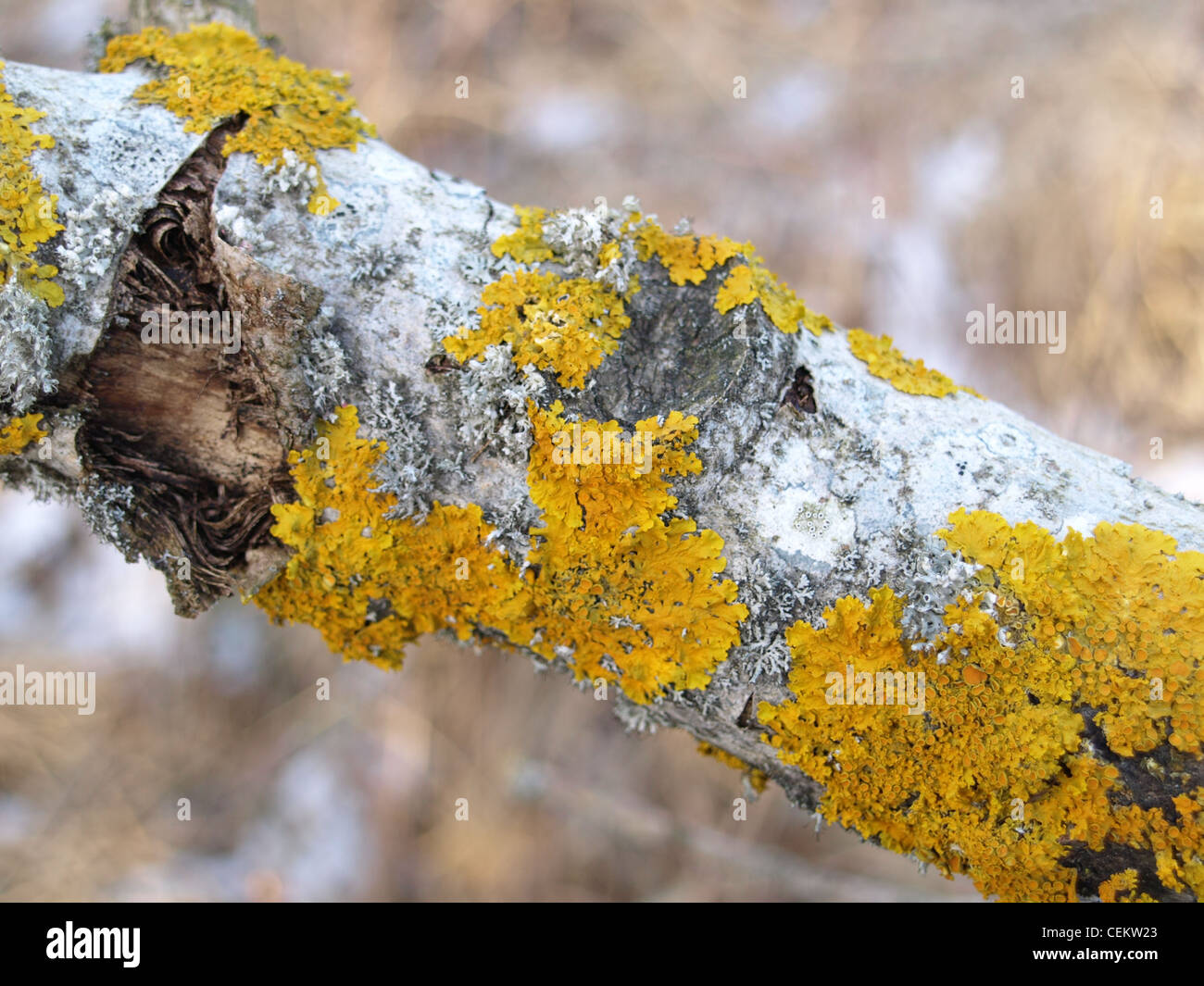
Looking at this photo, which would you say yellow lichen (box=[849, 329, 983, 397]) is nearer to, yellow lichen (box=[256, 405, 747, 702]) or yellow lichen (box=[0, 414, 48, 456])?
yellow lichen (box=[256, 405, 747, 702])

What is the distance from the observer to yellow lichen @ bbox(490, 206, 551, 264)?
135 cm

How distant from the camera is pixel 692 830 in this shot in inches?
124

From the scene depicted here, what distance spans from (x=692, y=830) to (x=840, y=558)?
231cm

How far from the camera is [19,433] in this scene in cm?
121

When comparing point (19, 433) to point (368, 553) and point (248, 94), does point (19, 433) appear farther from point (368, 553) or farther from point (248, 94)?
point (248, 94)

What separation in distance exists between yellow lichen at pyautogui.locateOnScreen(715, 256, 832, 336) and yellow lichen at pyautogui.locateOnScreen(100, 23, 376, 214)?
0.68m

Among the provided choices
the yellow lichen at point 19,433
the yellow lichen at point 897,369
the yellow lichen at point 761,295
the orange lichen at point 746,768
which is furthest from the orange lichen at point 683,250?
the yellow lichen at point 19,433

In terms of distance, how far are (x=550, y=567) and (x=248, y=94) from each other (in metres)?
1.00

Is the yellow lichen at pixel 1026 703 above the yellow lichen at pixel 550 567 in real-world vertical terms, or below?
below

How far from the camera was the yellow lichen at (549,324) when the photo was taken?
4.06 feet

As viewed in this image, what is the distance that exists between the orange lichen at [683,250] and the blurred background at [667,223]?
7.19ft

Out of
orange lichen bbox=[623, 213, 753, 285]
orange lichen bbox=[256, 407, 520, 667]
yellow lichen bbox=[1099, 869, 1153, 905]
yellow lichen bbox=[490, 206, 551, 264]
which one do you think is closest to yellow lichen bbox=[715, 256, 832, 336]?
orange lichen bbox=[623, 213, 753, 285]

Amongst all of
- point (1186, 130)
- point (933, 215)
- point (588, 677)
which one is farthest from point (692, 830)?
point (1186, 130)

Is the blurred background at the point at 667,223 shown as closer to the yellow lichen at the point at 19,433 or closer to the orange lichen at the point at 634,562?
the orange lichen at the point at 634,562
